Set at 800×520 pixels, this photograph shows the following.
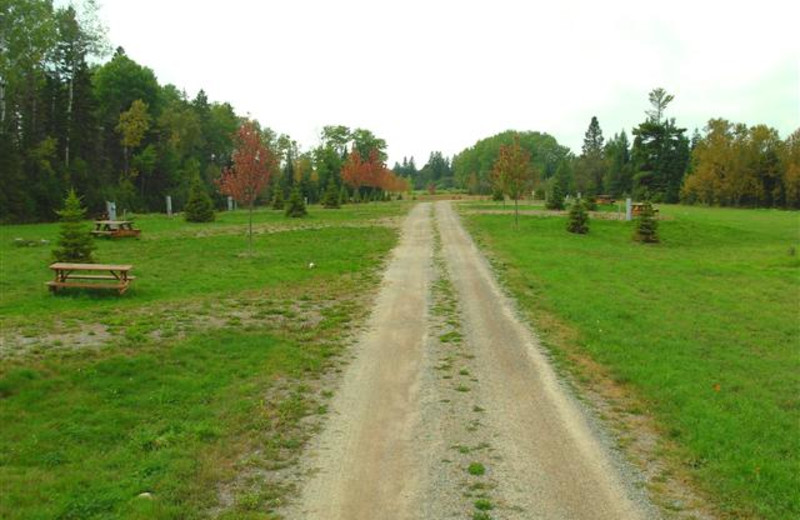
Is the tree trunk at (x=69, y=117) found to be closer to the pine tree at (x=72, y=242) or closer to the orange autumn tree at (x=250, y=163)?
the orange autumn tree at (x=250, y=163)

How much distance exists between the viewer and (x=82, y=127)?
166ft

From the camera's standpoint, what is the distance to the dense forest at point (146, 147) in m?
41.2

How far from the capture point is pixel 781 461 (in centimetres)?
706

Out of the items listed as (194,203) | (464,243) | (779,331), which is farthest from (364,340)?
(194,203)

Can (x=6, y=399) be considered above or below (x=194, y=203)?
below

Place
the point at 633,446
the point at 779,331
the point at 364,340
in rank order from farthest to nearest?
the point at 779,331 < the point at 364,340 < the point at 633,446

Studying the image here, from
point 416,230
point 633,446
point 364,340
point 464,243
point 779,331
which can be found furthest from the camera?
point 416,230

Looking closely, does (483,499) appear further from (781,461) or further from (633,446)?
(781,461)

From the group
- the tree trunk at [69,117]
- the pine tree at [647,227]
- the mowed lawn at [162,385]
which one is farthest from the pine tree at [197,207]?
the pine tree at [647,227]

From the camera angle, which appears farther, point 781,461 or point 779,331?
point 779,331

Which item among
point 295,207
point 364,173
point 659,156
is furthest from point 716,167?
point 295,207

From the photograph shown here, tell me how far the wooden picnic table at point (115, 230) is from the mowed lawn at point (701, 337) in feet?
59.3

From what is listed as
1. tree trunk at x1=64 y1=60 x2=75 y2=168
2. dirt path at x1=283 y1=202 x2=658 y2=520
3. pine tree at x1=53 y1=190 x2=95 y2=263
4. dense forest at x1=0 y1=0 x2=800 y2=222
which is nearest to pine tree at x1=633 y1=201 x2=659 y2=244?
dense forest at x1=0 y1=0 x2=800 y2=222

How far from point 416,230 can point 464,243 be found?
267 inches
